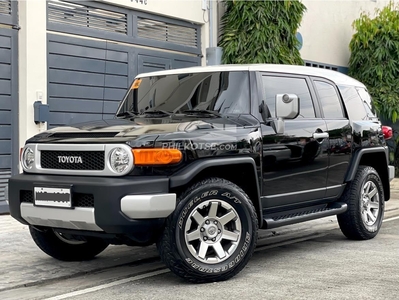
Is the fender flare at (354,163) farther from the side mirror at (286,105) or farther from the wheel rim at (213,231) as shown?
the wheel rim at (213,231)

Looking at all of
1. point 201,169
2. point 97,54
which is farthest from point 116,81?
point 201,169

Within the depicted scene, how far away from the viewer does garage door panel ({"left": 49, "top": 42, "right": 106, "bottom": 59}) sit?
33.9 feet

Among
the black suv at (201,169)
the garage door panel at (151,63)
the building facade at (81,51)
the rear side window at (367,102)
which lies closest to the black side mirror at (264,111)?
the black suv at (201,169)

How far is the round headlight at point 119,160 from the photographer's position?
5254mm

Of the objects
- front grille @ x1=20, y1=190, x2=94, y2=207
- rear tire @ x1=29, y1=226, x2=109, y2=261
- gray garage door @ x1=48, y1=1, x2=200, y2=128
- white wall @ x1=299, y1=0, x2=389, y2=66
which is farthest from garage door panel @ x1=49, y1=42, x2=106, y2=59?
white wall @ x1=299, y1=0, x2=389, y2=66

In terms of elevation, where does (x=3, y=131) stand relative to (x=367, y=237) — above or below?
above

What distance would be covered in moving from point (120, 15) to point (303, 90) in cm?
533

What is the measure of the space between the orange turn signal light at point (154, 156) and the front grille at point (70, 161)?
32cm

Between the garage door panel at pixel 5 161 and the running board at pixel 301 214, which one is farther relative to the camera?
the garage door panel at pixel 5 161

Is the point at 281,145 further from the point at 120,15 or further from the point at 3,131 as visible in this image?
the point at 120,15

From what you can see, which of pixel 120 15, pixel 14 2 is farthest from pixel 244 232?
pixel 120 15

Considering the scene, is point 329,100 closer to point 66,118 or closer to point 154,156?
point 154,156

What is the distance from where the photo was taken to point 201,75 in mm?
6621

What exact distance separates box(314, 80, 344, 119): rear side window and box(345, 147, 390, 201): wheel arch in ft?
1.67
